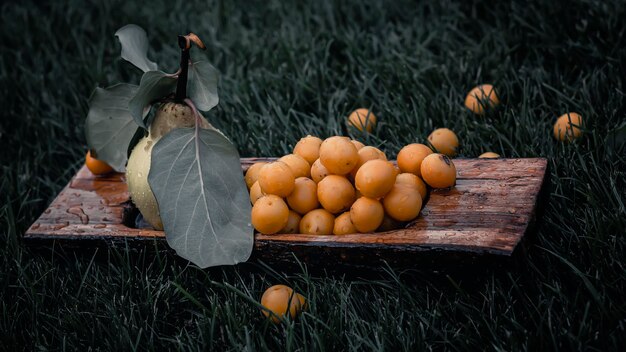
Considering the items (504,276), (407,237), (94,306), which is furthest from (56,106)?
(504,276)

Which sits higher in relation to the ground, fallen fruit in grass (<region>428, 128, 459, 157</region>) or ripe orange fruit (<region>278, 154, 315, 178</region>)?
ripe orange fruit (<region>278, 154, 315, 178</region>)

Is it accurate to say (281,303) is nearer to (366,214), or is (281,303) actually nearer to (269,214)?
(269,214)

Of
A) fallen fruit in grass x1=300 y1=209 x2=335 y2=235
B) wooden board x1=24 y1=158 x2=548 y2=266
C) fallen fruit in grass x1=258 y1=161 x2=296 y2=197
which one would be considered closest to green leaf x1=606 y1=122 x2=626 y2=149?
wooden board x1=24 y1=158 x2=548 y2=266

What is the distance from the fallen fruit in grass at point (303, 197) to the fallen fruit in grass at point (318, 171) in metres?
0.04

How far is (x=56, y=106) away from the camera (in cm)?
376

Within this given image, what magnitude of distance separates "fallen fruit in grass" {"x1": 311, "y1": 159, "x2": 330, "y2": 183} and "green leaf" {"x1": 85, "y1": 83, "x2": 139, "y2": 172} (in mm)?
800

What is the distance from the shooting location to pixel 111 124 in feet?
8.61

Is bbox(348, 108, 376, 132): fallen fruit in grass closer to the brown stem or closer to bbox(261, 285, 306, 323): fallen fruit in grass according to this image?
the brown stem

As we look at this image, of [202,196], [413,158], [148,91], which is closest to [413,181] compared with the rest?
[413,158]

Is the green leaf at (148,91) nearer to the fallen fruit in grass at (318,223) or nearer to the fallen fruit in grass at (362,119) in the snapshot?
the fallen fruit in grass at (318,223)

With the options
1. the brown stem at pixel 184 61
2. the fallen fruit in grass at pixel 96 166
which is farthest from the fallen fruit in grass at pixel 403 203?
the fallen fruit in grass at pixel 96 166

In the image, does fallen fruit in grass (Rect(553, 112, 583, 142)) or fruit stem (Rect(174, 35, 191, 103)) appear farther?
fallen fruit in grass (Rect(553, 112, 583, 142))

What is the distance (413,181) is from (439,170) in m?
0.10

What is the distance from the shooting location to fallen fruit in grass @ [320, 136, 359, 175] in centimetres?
218
